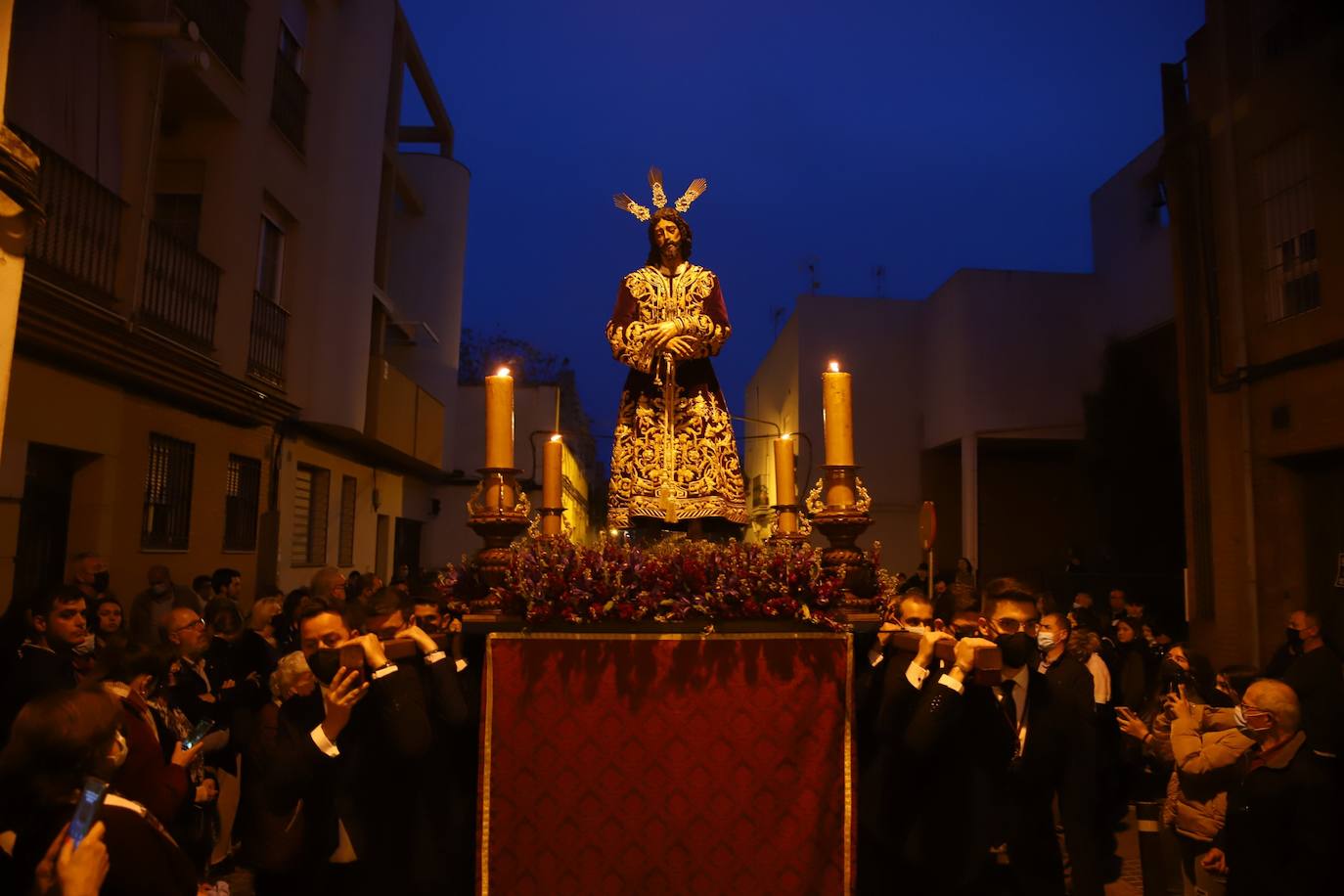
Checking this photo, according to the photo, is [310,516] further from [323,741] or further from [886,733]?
[886,733]

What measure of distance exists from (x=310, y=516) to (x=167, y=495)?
505 cm

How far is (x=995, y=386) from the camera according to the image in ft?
60.2

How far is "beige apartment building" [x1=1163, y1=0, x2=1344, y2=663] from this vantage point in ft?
31.4

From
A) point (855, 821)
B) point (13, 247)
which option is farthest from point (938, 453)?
point (13, 247)

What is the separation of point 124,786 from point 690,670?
2010mm

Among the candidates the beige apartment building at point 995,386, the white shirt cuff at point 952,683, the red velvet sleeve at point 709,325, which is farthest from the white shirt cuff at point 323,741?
the beige apartment building at point 995,386

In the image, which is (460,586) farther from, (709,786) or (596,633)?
(709,786)

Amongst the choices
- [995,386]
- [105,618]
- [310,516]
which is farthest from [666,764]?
[995,386]

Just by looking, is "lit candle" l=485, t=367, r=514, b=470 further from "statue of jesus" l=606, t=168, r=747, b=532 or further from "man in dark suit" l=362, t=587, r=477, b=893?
"statue of jesus" l=606, t=168, r=747, b=532

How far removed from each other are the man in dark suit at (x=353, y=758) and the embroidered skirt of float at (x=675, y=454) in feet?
5.57

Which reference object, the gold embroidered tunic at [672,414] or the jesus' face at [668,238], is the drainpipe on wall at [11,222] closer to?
the gold embroidered tunic at [672,414]

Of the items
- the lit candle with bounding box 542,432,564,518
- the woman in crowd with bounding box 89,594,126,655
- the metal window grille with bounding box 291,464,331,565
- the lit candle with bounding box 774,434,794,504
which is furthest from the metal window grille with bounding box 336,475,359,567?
the lit candle with bounding box 774,434,794,504

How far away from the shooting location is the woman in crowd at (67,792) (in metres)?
2.24

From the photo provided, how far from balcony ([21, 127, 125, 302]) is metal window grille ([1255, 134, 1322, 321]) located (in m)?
12.0
